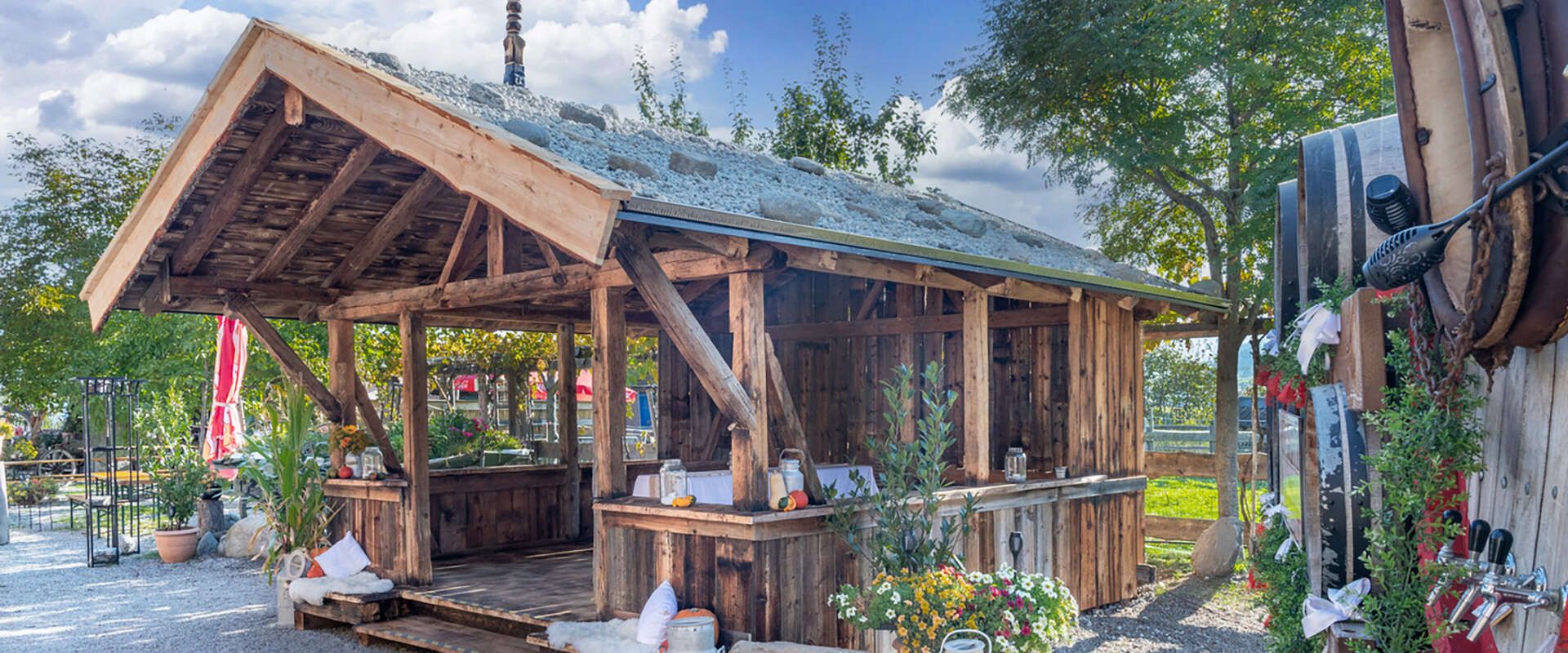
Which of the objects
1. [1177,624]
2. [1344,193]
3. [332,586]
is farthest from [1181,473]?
[1344,193]

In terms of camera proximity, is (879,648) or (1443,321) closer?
(1443,321)

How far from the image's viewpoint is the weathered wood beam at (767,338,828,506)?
5672mm

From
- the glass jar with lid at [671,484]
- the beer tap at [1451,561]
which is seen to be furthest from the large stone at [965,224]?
the beer tap at [1451,561]

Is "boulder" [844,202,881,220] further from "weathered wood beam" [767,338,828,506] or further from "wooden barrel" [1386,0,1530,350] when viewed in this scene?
"wooden barrel" [1386,0,1530,350]

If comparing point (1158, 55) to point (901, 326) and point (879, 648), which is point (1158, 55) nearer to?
point (901, 326)

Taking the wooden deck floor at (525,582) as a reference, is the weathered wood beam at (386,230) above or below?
above

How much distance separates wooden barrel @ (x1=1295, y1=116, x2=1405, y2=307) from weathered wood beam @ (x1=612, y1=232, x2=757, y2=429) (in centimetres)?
297

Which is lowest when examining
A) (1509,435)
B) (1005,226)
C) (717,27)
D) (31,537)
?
(31,537)

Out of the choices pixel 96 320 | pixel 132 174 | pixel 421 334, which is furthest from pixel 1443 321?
pixel 132 174

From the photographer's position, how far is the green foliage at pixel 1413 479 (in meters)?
1.80

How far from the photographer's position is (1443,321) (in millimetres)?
1718

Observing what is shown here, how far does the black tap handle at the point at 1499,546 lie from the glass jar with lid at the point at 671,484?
4651 millimetres

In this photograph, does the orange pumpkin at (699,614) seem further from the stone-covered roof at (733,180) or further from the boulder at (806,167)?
the boulder at (806,167)

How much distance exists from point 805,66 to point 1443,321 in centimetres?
1906
